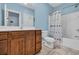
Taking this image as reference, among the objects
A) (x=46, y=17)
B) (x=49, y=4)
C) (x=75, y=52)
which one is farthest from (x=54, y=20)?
(x=75, y=52)

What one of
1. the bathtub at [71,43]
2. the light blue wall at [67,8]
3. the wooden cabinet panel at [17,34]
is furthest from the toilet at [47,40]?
the light blue wall at [67,8]

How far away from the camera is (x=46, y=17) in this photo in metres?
1.99

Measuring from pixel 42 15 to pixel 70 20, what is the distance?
0.53 metres

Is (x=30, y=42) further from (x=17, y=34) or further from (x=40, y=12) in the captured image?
(x=40, y=12)

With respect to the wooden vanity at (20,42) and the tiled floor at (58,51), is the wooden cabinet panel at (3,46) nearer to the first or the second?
the wooden vanity at (20,42)

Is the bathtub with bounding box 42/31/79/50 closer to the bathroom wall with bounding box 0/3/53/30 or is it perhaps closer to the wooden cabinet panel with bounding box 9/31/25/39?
the bathroom wall with bounding box 0/3/53/30

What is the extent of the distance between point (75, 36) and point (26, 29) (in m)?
0.92

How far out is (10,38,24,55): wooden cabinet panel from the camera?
5.96ft

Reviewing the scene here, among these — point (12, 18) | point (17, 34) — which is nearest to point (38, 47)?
point (17, 34)

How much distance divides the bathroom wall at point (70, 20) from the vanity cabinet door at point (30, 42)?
2.00 feet

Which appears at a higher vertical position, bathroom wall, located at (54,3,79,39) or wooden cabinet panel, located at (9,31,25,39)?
bathroom wall, located at (54,3,79,39)

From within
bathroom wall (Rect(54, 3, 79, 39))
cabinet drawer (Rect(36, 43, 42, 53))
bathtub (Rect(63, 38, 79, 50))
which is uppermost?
bathroom wall (Rect(54, 3, 79, 39))

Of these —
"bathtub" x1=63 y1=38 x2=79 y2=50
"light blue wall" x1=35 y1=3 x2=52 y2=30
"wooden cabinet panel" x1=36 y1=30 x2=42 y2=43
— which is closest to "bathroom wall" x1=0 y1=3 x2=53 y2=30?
"light blue wall" x1=35 y1=3 x2=52 y2=30
